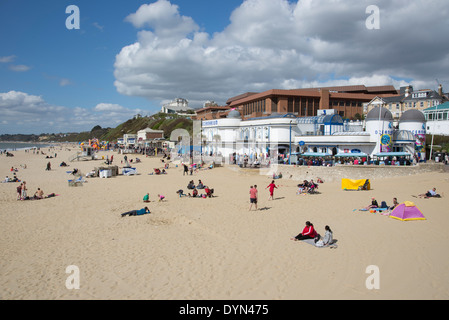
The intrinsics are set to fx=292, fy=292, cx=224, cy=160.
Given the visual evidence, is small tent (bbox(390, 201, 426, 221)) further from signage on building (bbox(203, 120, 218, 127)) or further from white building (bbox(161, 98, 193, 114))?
white building (bbox(161, 98, 193, 114))

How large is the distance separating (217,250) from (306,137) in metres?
23.1

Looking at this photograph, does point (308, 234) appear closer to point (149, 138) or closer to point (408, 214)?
point (408, 214)

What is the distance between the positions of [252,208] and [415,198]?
903 cm

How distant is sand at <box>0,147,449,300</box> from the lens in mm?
6859

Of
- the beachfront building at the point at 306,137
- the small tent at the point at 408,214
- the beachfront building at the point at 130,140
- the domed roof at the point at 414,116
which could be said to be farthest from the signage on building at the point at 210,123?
the beachfront building at the point at 130,140

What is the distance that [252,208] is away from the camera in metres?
14.6

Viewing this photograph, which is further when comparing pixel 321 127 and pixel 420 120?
pixel 321 127

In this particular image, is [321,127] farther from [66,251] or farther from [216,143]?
[66,251]

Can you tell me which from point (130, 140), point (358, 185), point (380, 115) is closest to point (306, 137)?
point (380, 115)

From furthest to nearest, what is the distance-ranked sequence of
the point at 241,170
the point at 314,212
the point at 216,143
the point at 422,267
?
the point at 216,143, the point at 241,170, the point at 314,212, the point at 422,267

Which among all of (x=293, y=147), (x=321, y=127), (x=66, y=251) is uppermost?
(x=321, y=127)

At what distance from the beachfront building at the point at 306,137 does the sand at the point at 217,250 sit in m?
10.2

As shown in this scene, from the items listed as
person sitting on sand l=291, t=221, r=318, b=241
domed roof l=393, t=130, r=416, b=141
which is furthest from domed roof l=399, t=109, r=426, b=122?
person sitting on sand l=291, t=221, r=318, b=241

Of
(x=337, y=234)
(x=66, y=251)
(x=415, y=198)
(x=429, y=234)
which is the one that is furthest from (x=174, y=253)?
(x=415, y=198)
